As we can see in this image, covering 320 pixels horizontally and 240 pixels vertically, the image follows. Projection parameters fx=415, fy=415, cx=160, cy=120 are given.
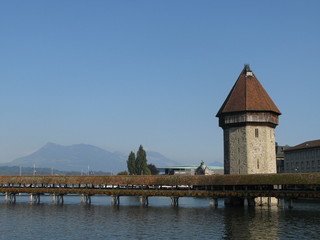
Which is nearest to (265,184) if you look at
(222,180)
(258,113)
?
(222,180)

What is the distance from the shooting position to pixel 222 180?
46906 mm

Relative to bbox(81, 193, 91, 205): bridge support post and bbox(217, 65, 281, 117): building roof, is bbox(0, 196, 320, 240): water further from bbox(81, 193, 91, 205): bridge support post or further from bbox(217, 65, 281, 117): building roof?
bbox(217, 65, 281, 117): building roof

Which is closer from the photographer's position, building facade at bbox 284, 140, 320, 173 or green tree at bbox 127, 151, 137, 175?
building facade at bbox 284, 140, 320, 173

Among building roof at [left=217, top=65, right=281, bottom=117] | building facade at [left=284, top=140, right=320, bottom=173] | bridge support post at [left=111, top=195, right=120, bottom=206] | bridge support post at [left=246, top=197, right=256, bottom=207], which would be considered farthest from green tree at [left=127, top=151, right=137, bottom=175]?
bridge support post at [left=246, top=197, right=256, bottom=207]

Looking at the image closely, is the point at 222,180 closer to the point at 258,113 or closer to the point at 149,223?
the point at 258,113

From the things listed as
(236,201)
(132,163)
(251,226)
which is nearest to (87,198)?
(236,201)

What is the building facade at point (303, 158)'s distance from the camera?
7931 cm

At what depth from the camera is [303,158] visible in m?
84.2

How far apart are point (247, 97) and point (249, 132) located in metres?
4.88

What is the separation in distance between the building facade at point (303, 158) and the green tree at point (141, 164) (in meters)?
33.1

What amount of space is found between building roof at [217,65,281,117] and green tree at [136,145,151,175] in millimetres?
50813

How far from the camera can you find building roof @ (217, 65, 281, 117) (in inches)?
2016

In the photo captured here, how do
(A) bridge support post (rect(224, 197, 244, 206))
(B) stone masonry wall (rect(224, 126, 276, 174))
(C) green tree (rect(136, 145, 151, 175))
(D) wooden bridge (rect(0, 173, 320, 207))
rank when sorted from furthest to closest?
(C) green tree (rect(136, 145, 151, 175)) → (B) stone masonry wall (rect(224, 126, 276, 174)) → (A) bridge support post (rect(224, 197, 244, 206)) → (D) wooden bridge (rect(0, 173, 320, 207))

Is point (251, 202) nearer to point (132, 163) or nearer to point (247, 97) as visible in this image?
point (247, 97)
